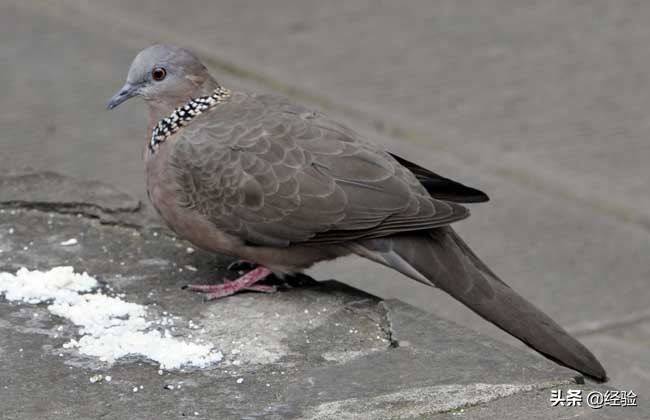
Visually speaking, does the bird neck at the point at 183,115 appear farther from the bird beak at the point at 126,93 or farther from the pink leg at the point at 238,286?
the pink leg at the point at 238,286

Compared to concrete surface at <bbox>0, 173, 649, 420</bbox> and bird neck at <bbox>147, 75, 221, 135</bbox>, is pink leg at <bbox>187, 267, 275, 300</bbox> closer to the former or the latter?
concrete surface at <bbox>0, 173, 649, 420</bbox>

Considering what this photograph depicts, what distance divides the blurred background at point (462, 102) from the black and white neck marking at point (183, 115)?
33.9 inches

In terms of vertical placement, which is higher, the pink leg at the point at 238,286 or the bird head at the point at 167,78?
the bird head at the point at 167,78

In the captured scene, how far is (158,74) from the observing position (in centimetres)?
414

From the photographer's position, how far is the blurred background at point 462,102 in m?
5.07

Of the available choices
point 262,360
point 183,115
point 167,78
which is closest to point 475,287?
point 262,360

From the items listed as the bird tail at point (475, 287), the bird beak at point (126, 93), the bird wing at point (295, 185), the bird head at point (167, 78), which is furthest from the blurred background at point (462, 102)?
the bird wing at point (295, 185)

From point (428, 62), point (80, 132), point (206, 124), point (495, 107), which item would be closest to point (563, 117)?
point (495, 107)

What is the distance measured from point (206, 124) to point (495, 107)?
2.68 metres

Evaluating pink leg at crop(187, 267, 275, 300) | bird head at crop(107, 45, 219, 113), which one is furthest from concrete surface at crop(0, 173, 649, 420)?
bird head at crop(107, 45, 219, 113)

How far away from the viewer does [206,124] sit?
397cm

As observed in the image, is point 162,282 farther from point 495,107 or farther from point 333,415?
point 495,107

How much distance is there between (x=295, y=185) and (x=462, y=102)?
273 centimetres

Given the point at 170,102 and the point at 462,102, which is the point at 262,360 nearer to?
the point at 170,102
